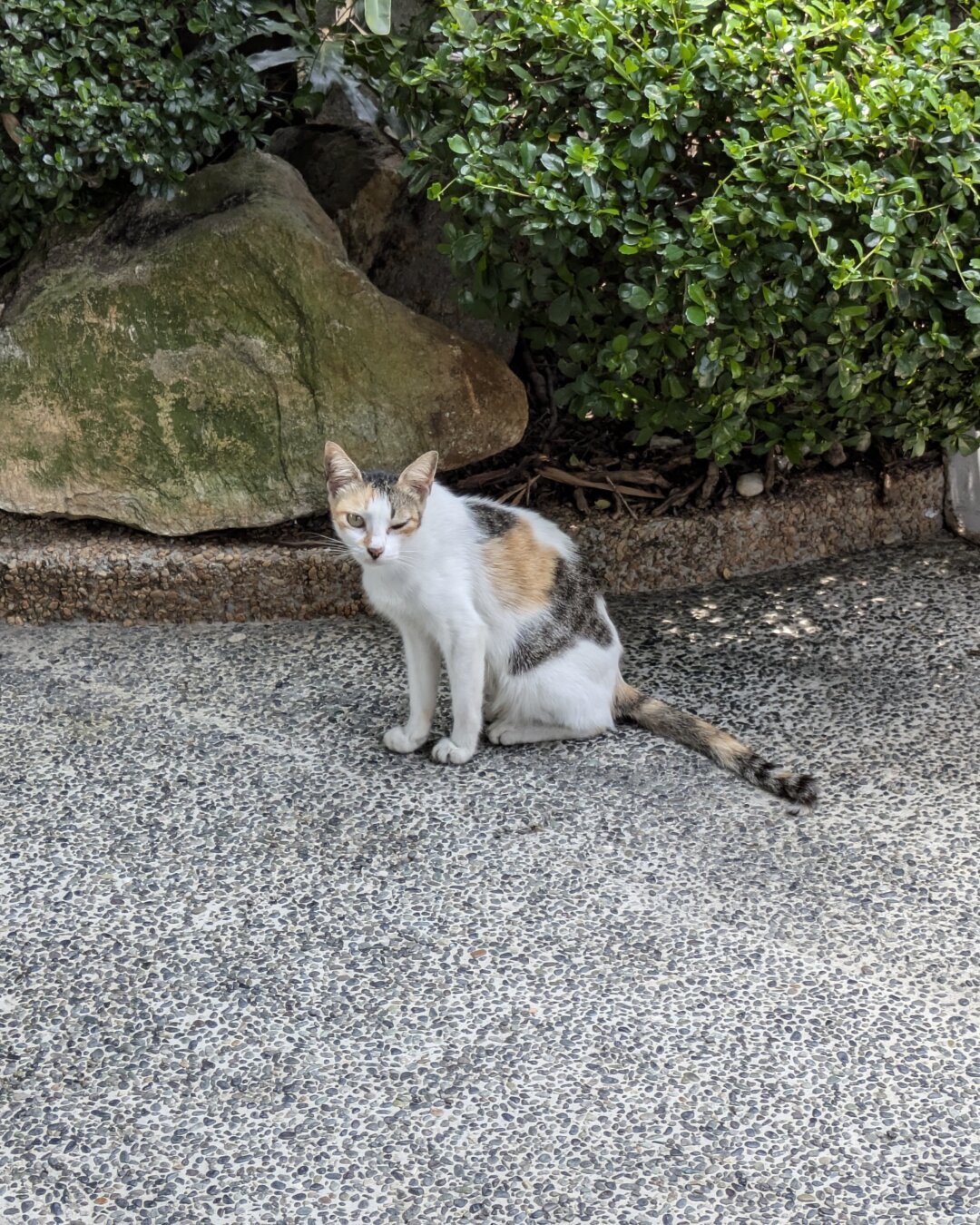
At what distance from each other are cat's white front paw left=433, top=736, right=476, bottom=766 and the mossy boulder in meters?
1.28

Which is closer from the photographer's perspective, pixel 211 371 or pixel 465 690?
pixel 465 690

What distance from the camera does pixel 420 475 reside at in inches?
135

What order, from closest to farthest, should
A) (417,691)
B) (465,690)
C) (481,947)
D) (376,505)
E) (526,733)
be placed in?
(481,947) → (376,505) → (465,690) → (417,691) → (526,733)

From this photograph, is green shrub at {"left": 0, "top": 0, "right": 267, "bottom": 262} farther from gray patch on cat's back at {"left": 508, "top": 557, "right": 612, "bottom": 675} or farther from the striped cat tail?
the striped cat tail

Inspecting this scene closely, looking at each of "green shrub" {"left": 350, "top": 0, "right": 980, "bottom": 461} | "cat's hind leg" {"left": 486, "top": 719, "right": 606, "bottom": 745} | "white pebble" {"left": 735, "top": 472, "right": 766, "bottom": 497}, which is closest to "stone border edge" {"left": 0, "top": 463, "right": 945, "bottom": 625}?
"white pebble" {"left": 735, "top": 472, "right": 766, "bottom": 497}

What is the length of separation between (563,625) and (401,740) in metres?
0.58

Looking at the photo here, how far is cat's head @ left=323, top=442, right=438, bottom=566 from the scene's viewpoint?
3.34 meters

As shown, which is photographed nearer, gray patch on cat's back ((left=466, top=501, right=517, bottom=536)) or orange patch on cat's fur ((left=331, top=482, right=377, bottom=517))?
orange patch on cat's fur ((left=331, top=482, right=377, bottom=517))

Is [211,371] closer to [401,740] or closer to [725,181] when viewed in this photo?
[401,740]

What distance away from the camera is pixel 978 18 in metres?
3.62

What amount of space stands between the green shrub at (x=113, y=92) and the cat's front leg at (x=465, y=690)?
1925 mm

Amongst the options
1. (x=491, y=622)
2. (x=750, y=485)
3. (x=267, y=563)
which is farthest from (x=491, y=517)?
(x=750, y=485)

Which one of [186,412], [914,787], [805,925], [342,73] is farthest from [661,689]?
[342,73]

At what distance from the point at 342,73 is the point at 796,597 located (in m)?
2.42
